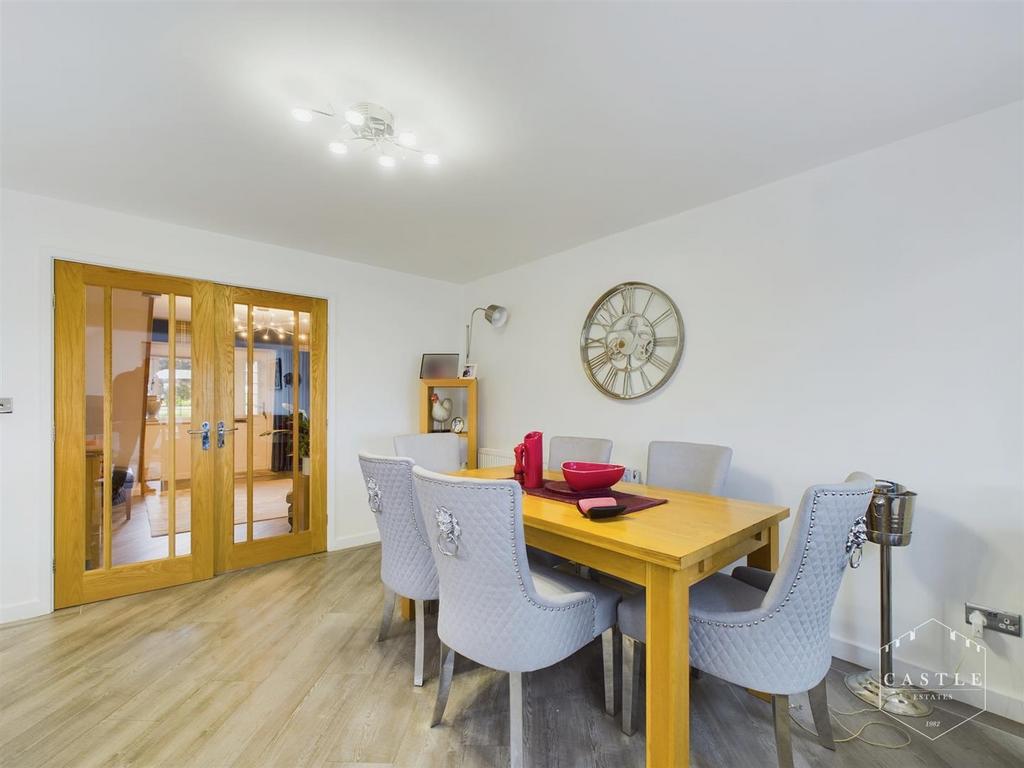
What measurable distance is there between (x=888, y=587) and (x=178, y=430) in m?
4.08

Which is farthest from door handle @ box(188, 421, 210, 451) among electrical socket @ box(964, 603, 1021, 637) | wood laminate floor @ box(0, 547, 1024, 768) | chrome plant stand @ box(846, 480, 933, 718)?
electrical socket @ box(964, 603, 1021, 637)

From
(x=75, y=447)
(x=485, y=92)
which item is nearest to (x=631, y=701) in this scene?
(x=485, y=92)

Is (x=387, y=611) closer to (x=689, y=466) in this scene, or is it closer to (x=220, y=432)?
(x=689, y=466)

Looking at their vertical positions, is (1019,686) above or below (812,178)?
below

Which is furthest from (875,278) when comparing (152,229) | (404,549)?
(152,229)

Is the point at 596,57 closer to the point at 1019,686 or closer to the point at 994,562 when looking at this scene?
the point at 994,562

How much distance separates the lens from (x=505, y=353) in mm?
4039

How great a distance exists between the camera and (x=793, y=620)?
1.29 metres

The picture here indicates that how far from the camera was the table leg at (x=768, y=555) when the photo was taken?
1847mm

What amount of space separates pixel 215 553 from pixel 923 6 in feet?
14.7

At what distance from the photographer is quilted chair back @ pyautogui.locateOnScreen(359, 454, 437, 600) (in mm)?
1879

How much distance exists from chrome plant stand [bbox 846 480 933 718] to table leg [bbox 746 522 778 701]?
0.36 metres

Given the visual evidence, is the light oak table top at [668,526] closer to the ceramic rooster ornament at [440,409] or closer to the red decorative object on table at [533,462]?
the red decorative object on table at [533,462]

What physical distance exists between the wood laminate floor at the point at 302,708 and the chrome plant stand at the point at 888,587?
115 millimetres
